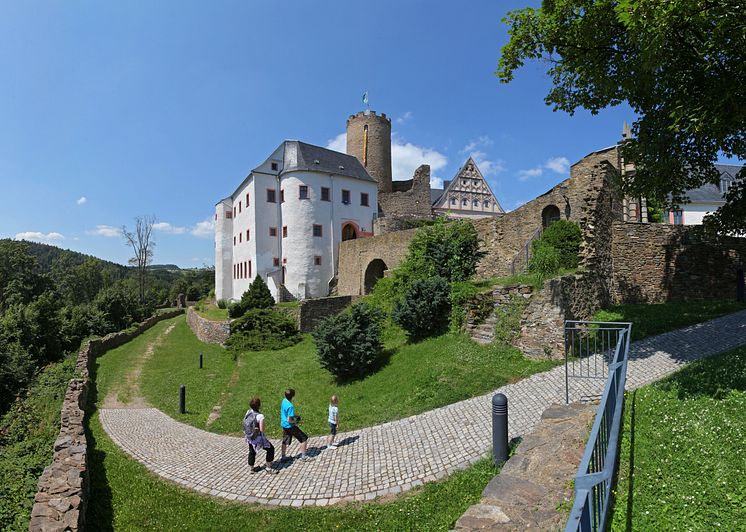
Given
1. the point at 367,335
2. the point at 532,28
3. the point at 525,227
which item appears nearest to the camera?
the point at 532,28

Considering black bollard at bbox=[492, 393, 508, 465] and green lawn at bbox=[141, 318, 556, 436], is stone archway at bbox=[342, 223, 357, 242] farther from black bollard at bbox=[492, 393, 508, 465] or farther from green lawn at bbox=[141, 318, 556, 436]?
black bollard at bbox=[492, 393, 508, 465]

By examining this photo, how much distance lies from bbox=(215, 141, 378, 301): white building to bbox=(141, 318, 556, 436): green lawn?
621 inches

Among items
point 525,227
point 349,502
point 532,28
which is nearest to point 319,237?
point 525,227

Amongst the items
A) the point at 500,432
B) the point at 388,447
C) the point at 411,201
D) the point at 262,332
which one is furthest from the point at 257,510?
the point at 411,201

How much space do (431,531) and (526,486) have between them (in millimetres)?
1308

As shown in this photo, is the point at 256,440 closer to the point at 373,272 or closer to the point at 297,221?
the point at 373,272

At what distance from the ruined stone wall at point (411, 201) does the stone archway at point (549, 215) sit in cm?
2802

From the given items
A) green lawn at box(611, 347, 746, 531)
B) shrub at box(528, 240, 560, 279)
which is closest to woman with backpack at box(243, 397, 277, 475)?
green lawn at box(611, 347, 746, 531)

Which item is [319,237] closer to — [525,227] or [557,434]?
[525,227]

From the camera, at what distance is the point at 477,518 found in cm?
412

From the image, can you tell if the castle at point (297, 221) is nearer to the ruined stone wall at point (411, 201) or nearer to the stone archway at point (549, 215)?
the ruined stone wall at point (411, 201)

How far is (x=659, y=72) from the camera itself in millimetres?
8602

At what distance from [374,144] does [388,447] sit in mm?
43728

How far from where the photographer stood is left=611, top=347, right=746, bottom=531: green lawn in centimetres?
383
